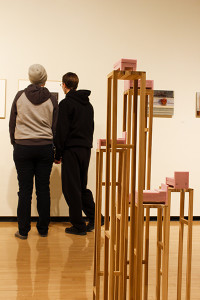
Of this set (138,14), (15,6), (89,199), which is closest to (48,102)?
(89,199)

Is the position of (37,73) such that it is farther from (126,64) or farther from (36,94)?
(126,64)

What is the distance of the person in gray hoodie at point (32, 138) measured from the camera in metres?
3.29

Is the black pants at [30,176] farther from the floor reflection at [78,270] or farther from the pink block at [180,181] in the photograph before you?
the pink block at [180,181]

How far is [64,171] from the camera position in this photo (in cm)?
355

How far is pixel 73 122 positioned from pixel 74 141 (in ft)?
0.58

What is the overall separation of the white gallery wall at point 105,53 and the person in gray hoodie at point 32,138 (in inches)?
31.9

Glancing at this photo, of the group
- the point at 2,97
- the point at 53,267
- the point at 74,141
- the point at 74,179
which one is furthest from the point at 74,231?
the point at 2,97

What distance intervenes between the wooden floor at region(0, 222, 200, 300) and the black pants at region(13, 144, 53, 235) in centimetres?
23

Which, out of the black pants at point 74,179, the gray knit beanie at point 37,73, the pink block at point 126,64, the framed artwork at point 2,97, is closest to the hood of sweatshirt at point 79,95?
the gray knit beanie at point 37,73

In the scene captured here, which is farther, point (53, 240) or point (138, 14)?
point (138, 14)

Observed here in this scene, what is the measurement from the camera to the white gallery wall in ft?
13.5

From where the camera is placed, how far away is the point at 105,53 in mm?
4266

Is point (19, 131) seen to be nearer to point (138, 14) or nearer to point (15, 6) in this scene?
point (15, 6)

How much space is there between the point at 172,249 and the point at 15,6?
303 centimetres
